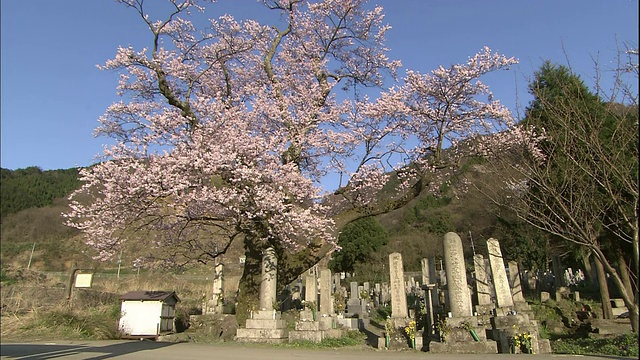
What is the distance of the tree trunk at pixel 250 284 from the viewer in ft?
40.5

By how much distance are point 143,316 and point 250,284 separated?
13.5 feet

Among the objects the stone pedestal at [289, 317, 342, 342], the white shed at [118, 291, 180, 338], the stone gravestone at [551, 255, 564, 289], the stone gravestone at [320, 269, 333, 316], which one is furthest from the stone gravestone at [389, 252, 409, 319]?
the stone gravestone at [551, 255, 564, 289]

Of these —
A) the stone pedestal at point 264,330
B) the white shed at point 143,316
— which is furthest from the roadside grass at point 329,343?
the white shed at point 143,316

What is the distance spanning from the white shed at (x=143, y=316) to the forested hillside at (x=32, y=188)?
5232 cm

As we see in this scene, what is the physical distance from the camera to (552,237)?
69.7 ft

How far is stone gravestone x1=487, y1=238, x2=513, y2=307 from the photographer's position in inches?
462

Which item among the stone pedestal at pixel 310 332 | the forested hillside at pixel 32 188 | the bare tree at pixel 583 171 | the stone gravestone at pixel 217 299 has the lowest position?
the stone pedestal at pixel 310 332

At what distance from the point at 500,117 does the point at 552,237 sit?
1167cm

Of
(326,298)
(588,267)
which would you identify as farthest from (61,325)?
(588,267)

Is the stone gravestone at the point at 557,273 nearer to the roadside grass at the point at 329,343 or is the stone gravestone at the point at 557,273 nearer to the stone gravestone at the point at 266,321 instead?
the roadside grass at the point at 329,343

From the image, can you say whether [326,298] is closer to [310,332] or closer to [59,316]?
[310,332]

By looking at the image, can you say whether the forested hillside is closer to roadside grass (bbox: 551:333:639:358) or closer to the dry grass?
the dry grass

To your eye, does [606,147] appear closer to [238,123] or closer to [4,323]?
[238,123]

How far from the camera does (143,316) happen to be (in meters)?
13.3
